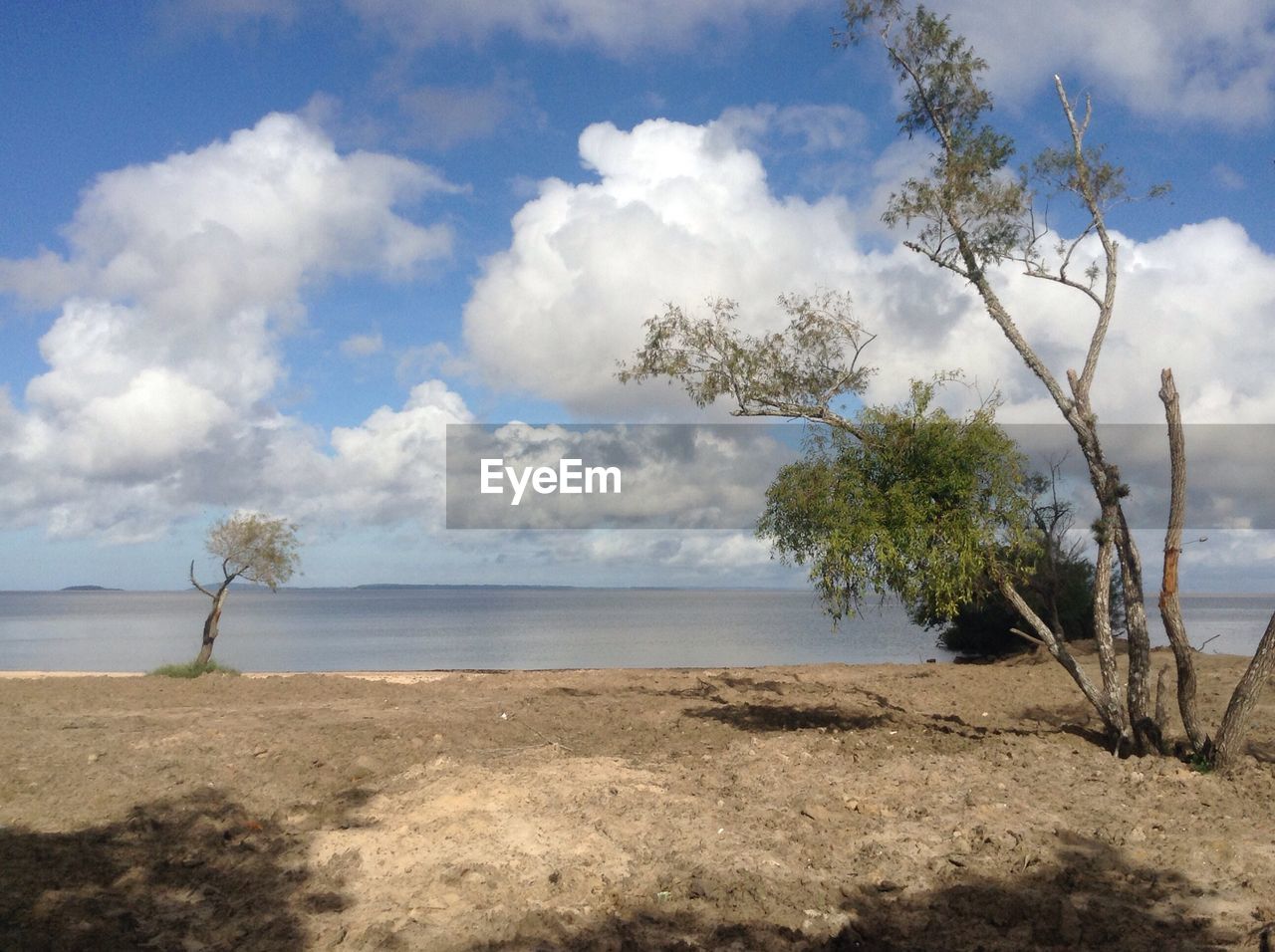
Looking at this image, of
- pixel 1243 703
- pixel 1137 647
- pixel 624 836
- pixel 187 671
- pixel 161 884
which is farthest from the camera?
pixel 187 671

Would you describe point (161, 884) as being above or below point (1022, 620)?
below

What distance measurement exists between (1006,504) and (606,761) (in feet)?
16.8

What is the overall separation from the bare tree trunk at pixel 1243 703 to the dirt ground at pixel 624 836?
11.0 inches

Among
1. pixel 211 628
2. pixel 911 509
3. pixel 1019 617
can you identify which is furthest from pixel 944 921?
pixel 1019 617

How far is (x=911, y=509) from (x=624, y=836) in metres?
4.64

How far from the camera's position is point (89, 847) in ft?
29.4

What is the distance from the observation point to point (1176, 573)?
1091cm

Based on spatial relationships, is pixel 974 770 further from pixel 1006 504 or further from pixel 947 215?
pixel 947 215

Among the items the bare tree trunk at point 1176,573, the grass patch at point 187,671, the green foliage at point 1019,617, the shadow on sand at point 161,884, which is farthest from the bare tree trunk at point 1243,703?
the grass patch at point 187,671

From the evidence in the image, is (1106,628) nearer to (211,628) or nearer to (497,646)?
(211,628)

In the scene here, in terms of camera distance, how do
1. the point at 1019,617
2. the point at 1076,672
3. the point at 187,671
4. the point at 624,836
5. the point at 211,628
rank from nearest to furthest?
the point at 624,836, the point at 1076,672, the point at 187,671, the point at 211,628, the point at 1019,617

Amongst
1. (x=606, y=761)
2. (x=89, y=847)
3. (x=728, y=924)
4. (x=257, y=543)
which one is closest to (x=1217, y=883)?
(x=728, y=924)

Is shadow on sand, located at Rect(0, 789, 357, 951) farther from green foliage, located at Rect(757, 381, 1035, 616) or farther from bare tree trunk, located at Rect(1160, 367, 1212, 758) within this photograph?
bare tree trunk, located at Rect(1160, 367, 1212, 758)

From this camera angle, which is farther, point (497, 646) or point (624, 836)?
point (497, 646)
